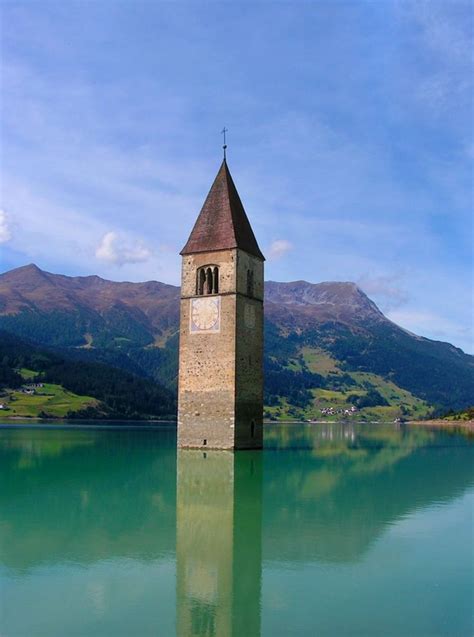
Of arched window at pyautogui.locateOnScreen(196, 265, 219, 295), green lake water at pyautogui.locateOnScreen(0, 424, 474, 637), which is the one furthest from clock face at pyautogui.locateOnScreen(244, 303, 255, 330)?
green lake water at pyautogui.locateOnScreen(0, 424, 474, 637)

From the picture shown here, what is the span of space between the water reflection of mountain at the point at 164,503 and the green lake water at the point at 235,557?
0.07 meters

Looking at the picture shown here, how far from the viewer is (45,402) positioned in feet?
520

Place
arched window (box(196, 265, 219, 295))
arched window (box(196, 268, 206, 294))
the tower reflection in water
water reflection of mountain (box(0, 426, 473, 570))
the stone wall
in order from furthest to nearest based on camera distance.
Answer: arched window (box(196, 268, 206, 294)) → arched window (box(196, 265, 219, 295)) → the stone wall → water reflection of mountain (box(0, 426, 473, 570)) → the tower reflection in water

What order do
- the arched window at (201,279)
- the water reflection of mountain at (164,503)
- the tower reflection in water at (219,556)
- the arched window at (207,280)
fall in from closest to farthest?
the tower reflection in water at (219,556) → the water reflection of mountain at (164,503) → the arched window at (207,280) → the arched window at (201,279)

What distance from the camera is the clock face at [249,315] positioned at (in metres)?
48.4

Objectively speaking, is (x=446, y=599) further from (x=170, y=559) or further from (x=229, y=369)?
(x=229, y=369)

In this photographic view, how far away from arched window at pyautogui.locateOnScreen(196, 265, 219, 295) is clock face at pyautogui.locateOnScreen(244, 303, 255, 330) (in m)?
2.48

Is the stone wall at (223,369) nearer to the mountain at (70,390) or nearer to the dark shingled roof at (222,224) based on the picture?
the dark shingled roof at (222,224)

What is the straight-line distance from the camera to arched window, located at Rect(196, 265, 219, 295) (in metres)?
48.3

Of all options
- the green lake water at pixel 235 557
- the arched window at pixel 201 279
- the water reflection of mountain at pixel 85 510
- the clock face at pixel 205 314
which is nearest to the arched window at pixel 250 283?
the clock face at pixel 205 314

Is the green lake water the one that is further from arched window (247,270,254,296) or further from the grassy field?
the grassy field

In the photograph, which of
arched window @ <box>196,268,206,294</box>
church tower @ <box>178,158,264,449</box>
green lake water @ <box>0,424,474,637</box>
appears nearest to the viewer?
green lake water @ <box>0,424,474,637</box>

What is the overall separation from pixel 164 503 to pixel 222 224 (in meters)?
28.5

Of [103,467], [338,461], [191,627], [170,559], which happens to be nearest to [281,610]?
[191,627]
